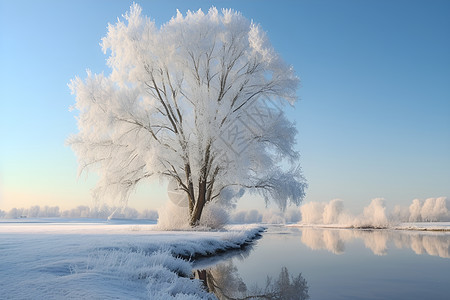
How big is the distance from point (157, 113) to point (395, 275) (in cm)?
1351

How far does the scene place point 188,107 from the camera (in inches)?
701

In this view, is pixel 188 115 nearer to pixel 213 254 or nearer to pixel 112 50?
pixel 112 50

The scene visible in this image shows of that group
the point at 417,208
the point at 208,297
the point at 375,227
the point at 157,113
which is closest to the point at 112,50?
the point at 157,113

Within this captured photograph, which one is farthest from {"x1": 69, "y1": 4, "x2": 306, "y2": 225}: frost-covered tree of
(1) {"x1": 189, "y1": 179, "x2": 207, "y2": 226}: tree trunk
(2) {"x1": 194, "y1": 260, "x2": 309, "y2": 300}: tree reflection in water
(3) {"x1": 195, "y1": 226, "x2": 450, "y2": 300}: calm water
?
(2) {"x1": 194, "y1": 260, "x2": 309, "y2": 300}: tree reflection in water

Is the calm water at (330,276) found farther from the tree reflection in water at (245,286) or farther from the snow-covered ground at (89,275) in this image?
the snow-covered ground at (89,275)

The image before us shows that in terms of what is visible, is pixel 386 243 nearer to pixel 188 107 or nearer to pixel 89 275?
pixel 188 107

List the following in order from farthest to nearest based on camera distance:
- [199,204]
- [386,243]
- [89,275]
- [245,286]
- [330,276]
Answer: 1. [199,204]
2. [386,243]
3. [330,276]
4. [245,286]
5. [89,275]

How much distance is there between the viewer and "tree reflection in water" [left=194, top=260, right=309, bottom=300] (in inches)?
219

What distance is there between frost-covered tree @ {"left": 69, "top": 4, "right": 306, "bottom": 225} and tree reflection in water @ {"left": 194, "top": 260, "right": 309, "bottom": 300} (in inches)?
327

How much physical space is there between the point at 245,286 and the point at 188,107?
12705 mm

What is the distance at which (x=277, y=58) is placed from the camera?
17312 mm

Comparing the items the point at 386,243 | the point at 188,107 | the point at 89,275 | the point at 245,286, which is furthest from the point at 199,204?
the point at 89,275

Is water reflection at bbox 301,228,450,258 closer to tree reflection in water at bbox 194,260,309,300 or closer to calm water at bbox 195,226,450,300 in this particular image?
calm water at bbox 195,226,450,300

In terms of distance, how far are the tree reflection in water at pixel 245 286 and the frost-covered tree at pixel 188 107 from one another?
27.3ft
